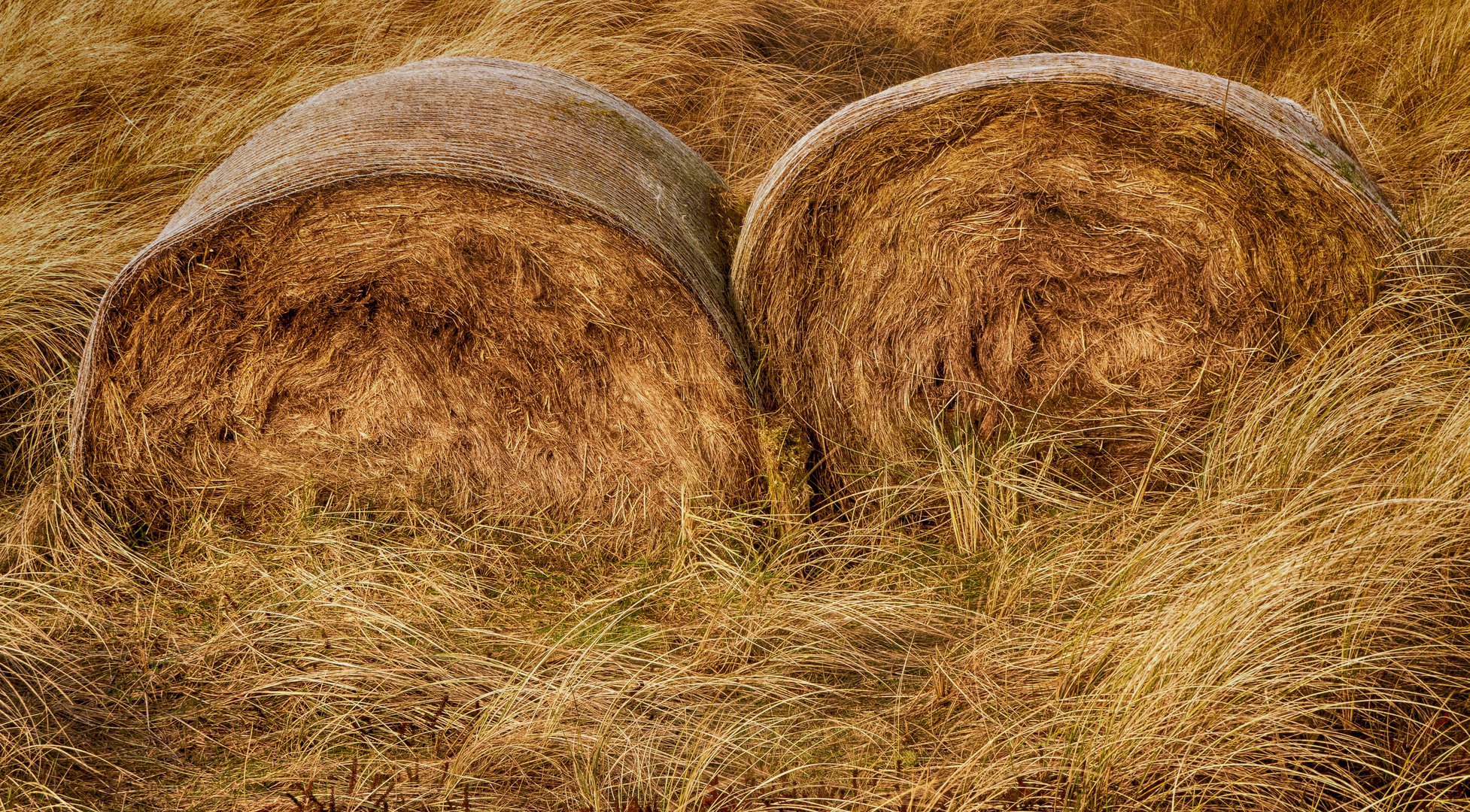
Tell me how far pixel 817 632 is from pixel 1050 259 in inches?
57.5

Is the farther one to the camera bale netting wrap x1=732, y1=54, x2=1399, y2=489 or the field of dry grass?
bale netting wrap x1=732, y1=54, x2=1399, y2=489

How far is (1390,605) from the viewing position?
8.54ft

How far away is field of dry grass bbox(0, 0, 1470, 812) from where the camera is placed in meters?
2.58

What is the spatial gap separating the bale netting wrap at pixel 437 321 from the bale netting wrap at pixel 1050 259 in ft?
1.18

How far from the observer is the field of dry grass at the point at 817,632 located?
258 cm

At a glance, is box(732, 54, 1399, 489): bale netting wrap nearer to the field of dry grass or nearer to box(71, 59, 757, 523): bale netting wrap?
the field of dry grass

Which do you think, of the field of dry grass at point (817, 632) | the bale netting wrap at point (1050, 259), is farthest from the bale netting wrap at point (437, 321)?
the bale netting wrap at point (1050, 259)

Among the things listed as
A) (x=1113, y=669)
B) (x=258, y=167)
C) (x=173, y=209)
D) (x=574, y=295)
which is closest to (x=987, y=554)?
(x=1113, y=669)

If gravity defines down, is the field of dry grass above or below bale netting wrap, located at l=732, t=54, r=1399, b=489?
below

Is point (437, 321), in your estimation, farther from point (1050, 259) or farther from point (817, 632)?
point (1050, 259)

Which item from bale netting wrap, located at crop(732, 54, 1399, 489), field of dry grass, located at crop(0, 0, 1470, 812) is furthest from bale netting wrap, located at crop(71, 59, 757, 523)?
bale netting wrap, located at crop(732, 54, 1399, 489)

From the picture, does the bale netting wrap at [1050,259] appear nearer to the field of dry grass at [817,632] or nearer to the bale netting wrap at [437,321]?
the field of dry grass at [817,632]

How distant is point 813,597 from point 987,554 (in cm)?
56

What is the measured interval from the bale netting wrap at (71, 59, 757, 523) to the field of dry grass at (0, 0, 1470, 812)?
20 cm
